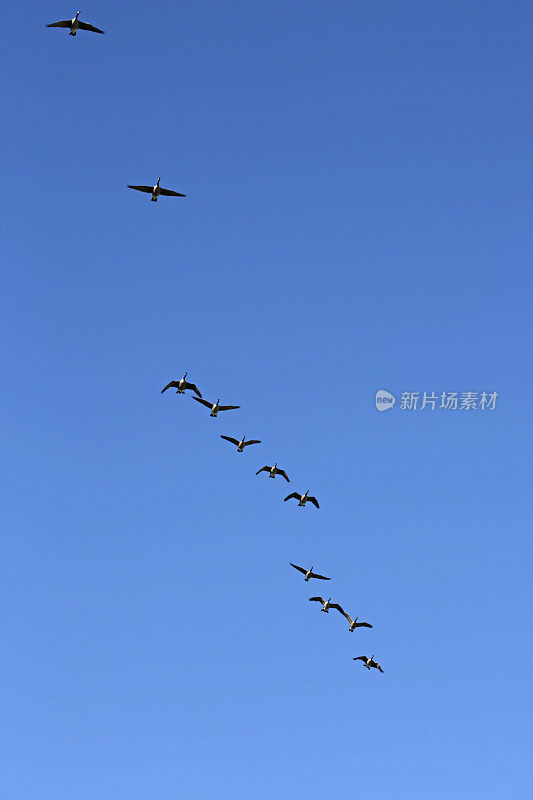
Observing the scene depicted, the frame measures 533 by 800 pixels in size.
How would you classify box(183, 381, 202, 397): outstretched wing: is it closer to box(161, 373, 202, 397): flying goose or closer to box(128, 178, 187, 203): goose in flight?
box(161, 373, 202, 397): flying goose

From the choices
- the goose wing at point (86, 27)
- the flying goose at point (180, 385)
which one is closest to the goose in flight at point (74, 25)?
the goose wing at point (86, 27)

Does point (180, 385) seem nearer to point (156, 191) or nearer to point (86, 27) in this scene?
point (156, 191)

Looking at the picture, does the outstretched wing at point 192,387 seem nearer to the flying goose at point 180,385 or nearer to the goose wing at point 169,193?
the flying goose at point 180,385

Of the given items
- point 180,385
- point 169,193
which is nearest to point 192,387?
point 180,385

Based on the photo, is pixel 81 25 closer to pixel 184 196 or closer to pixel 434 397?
pixel 184 196

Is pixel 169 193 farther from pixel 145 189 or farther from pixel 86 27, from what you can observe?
pixel 86 27

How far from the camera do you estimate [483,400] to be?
179 m

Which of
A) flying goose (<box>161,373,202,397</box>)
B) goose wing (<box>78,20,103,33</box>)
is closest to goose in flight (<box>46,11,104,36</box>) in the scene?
goose wing (<box>78,20,103,33</box>)

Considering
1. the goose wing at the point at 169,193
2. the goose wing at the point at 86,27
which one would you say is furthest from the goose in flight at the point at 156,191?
the goose wing at the point at 86,27

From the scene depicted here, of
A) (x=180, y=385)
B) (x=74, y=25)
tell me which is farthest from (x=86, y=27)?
(x=180, y=385)

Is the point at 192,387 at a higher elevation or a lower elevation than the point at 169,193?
lower

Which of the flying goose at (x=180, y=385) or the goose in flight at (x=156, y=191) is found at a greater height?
the goose in flight at (x=156, y=191)

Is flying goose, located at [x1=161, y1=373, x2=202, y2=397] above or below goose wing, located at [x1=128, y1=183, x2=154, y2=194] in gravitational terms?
below

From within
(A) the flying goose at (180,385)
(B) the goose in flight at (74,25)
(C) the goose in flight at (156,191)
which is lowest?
(A) the flying goose at (180,385)
